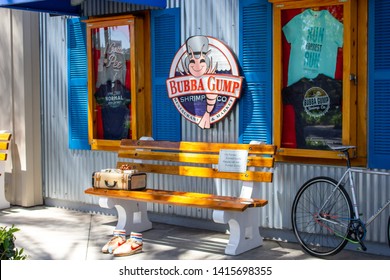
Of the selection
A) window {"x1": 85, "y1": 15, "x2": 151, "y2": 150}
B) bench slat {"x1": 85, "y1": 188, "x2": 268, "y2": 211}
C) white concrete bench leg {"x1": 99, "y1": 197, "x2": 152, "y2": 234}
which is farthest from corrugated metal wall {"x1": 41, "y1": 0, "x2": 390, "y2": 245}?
bench slat {"x1": 85, "y1": 188, "x2": 268, "y2": 211}

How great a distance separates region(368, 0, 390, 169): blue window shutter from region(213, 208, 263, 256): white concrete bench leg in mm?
1412

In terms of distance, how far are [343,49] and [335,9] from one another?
443 mm

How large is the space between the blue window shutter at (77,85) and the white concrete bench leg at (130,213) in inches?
68.5

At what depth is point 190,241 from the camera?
8070 mm

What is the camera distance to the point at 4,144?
10164mm

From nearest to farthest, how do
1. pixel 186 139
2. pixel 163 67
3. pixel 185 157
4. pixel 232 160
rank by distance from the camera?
1. pixel 232 160
2. pixel 185 157
3. pixel 186 139
4. pixel 163 67

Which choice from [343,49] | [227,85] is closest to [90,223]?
[227,85]

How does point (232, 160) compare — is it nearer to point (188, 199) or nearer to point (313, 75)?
point (188, 199)

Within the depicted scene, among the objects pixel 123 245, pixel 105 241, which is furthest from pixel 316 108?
pixel 105 241

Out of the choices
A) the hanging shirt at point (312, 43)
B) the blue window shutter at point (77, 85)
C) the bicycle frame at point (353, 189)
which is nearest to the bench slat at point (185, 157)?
the bicycle frame at point (353, 189)

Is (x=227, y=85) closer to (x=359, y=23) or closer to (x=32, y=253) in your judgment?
(x=359, y=23)

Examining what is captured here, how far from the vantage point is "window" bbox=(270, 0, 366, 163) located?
7273mm

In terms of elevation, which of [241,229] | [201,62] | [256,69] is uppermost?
[201,62]

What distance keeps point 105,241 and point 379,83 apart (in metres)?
3.56
